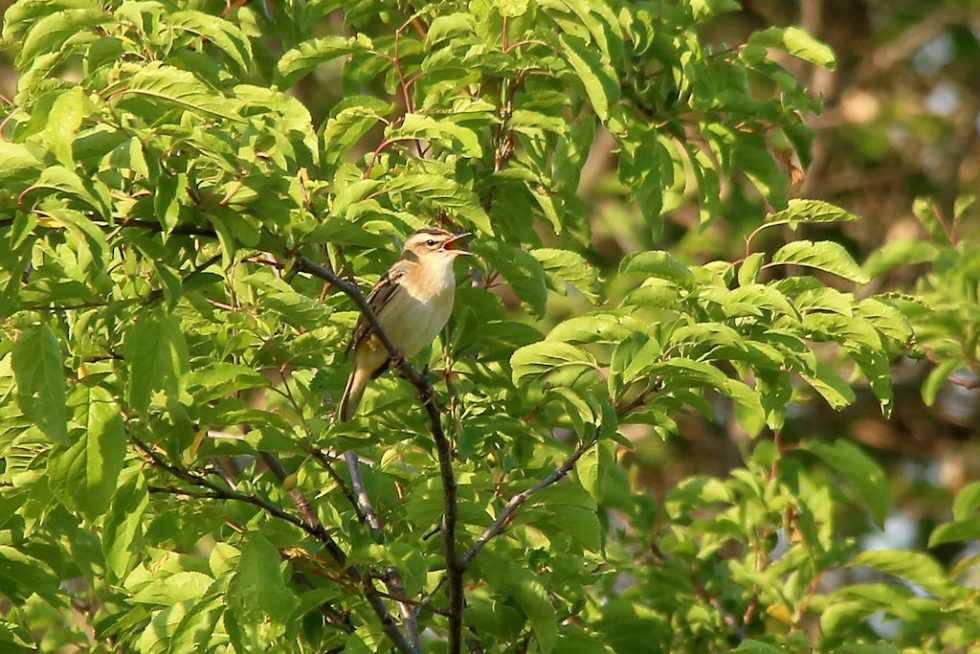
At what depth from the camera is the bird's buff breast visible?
5668 mm

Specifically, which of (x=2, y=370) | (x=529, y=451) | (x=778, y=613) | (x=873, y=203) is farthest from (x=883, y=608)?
(x=873, y=203)

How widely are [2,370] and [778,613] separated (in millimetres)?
3722

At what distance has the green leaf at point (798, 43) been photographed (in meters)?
5.81

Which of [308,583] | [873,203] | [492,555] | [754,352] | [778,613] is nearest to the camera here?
[754,352]

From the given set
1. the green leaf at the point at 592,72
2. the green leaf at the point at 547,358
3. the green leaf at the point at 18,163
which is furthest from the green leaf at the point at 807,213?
the green leaf at the point at 18,163

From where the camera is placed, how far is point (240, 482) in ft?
17.1

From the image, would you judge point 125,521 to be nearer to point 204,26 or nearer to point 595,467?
point 595,467

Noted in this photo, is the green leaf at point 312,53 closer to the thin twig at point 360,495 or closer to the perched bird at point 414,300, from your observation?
the perched bird at point 414,300

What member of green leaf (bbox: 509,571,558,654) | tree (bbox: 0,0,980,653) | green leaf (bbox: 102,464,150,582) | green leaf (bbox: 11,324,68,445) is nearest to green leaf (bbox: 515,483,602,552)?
tree (bbox: 0,0,980,653)

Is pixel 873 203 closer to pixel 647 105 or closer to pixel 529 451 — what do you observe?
pixel 647 105

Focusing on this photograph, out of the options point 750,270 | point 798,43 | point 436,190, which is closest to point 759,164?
point 798,43

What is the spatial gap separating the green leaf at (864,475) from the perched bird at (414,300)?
5.92 ft

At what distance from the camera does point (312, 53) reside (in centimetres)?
535

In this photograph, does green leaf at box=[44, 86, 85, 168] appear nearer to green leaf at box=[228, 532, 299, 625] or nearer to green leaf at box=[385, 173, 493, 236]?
green leaf at box=[385, 173, 493, 236]
